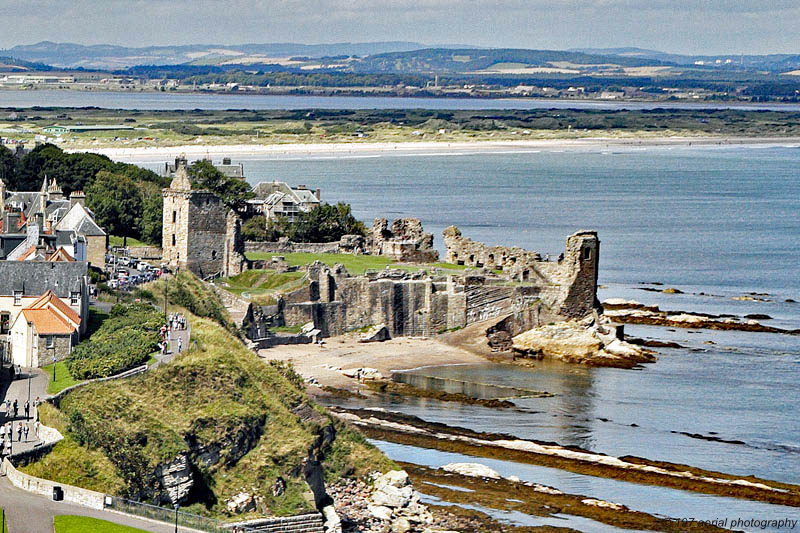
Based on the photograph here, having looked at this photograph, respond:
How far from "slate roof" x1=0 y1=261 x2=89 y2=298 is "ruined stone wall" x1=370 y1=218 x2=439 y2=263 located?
1281 inches

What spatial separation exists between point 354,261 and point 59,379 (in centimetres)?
3381

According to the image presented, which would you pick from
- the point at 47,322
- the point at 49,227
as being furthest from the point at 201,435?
the point at 49,227

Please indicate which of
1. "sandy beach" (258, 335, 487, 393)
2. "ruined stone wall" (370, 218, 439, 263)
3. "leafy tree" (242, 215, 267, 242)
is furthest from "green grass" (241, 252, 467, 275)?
"leafy tree" (242, 215, 267, 242)

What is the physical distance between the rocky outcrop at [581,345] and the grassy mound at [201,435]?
78.2ft

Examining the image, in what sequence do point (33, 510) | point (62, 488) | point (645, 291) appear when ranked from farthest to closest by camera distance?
point (645, 291), point (62, 488), point (33, 510)

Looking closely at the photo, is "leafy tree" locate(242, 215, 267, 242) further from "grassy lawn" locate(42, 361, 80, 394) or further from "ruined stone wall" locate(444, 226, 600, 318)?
"grassy lawn" locate(42, 361, 80, 394)

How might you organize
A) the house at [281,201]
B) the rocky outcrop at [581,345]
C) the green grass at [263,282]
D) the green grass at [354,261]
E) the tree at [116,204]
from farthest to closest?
the house at [281,201] < the tree at [116,204] < the green grass at [354,261] < the green grass at [263,282] < the rocky outcrop at [581,345]

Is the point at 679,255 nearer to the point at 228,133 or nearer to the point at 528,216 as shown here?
the point at 528,216

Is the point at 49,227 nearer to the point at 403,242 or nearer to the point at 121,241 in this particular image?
the point at 121,241

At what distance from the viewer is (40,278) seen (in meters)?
36.2

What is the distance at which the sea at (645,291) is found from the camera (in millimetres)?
40406

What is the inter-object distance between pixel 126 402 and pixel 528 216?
278ft

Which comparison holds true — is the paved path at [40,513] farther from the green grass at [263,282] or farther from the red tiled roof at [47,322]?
the green grass at [263,282]

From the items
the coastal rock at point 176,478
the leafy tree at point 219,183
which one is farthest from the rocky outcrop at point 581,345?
the coastal rock at point 176,478
